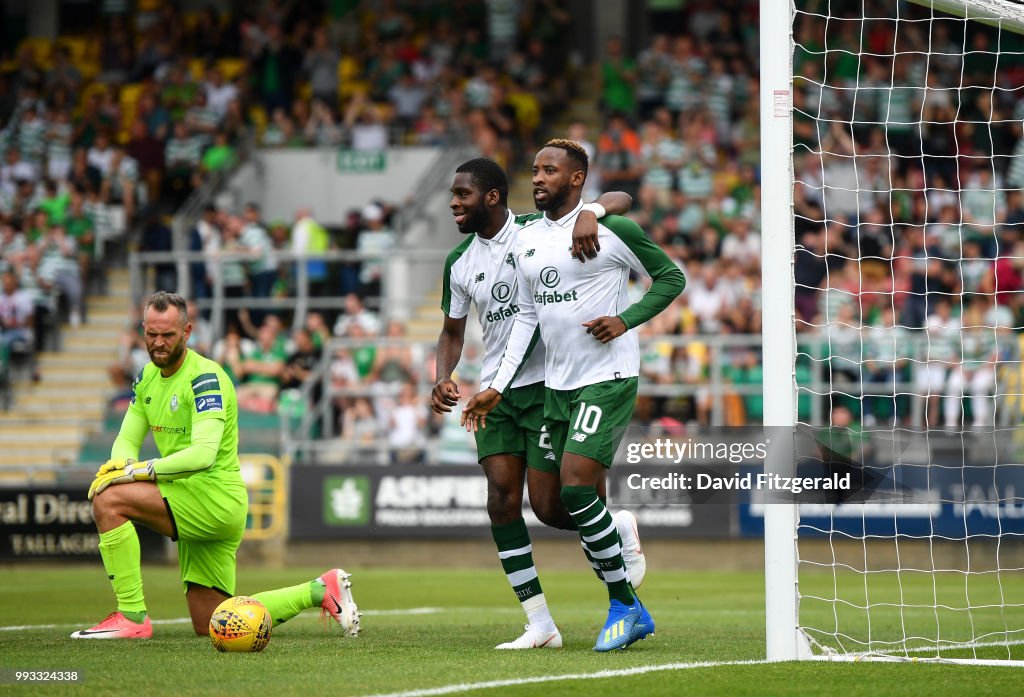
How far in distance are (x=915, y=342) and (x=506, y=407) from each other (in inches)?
397

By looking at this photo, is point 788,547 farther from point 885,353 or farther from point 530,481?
point 885,353

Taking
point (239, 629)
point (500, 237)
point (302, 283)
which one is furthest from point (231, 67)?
point (239, 629)

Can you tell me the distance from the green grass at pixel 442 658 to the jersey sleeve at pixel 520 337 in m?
1.52

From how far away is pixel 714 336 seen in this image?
18.2 m

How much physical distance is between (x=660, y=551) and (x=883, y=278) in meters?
5.13

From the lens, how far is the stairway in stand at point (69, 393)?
67.6 feet

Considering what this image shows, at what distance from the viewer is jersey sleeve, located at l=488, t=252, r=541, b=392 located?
323 inches

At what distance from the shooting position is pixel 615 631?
789 cm

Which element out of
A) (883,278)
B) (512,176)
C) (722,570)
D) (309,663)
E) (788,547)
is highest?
(512,176)

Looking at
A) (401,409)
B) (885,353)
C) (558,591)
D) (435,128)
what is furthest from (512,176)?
(558,591)
